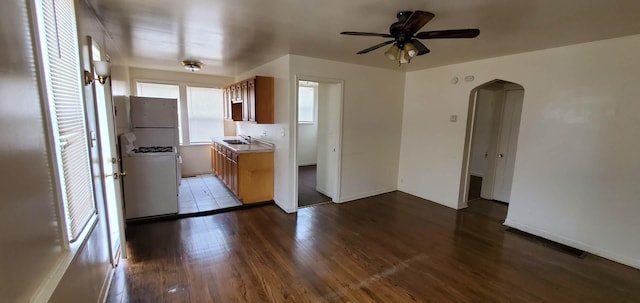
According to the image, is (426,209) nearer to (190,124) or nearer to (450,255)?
(450,255)

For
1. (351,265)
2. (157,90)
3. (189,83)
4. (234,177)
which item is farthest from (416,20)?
(157,90)

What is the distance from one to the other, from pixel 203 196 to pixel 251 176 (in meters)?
1.08

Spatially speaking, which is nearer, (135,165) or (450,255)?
(450,255)

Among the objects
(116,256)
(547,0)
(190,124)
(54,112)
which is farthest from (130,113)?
(547,0)

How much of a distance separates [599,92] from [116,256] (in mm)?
5370

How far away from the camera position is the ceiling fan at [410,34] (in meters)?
2.08

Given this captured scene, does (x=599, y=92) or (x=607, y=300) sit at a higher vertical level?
(x=599, y=92)

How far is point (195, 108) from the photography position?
6297mm

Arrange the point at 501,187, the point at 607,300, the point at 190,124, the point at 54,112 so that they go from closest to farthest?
the point at 54,112 < the point at 607,300 < the point at 501,187 < the point at 190,124

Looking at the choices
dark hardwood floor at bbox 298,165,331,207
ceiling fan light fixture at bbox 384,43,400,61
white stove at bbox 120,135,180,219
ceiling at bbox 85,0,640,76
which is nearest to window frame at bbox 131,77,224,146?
ceiling at bbox 85,0,640,76

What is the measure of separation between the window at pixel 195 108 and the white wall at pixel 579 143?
5.37m

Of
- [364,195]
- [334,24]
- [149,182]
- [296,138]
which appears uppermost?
[334,24]

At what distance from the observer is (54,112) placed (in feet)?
4.59

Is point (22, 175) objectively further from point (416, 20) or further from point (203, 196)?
point (203, 196)
